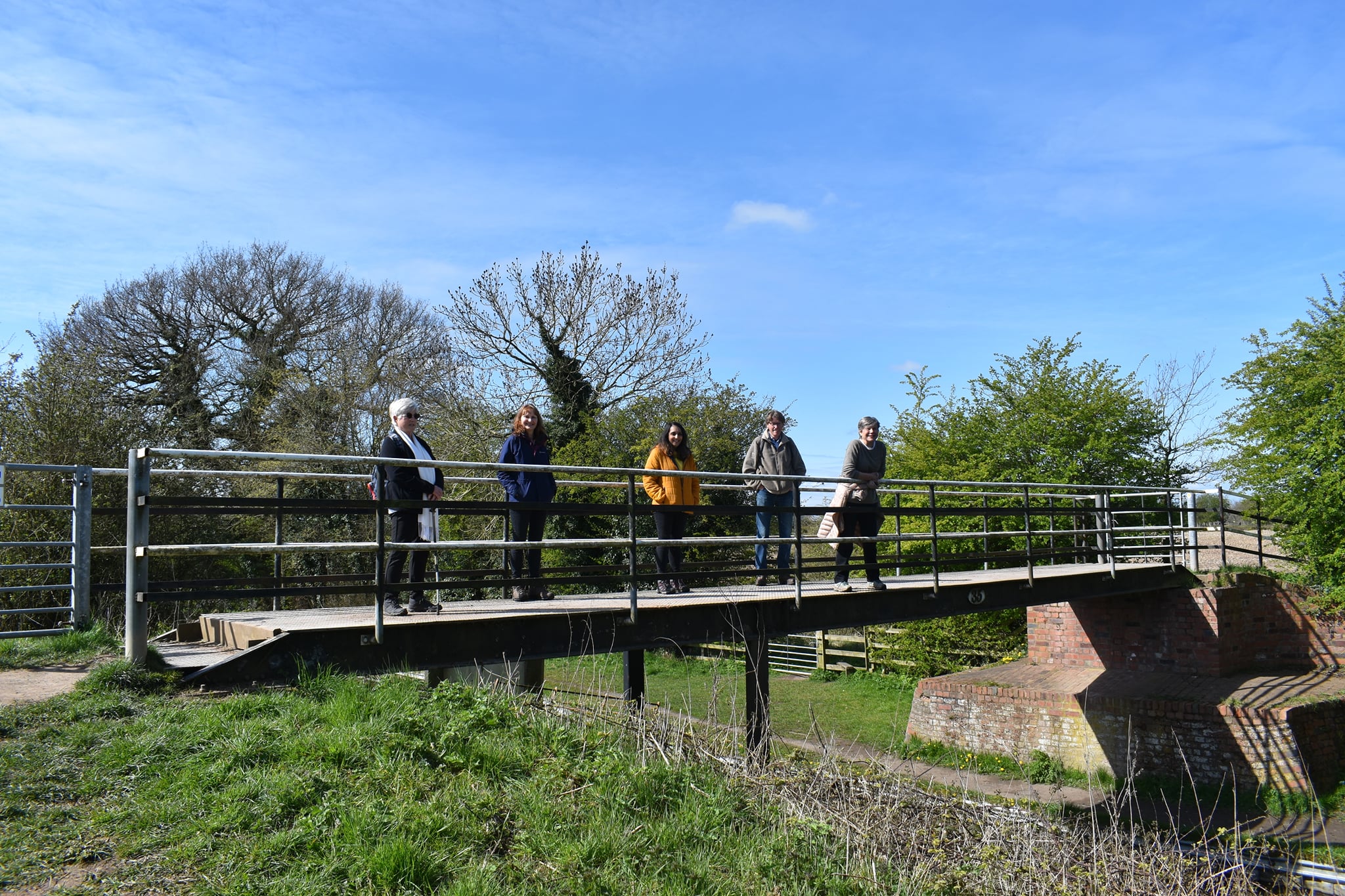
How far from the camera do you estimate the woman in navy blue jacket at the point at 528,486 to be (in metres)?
7.57

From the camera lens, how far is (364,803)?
14.2 feet

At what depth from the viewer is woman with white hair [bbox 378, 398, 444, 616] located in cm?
656

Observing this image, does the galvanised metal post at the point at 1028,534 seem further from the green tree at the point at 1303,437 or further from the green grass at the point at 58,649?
the green grass at the point at 58,649

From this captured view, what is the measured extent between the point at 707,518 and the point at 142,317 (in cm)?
2087

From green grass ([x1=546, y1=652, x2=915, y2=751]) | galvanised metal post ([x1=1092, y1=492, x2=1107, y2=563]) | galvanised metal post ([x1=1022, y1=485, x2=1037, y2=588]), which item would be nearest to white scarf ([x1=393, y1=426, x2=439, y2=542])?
green grass ([x1=546, y1=652, x2=915, y2=751])

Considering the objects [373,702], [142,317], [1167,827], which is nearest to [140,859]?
[373,702]

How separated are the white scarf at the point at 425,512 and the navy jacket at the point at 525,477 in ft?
2.42

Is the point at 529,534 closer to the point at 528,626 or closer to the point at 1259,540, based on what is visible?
the point at 528,626

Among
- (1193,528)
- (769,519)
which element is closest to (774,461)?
(769,519)

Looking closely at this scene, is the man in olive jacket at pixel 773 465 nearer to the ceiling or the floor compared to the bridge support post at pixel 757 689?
nearer to the ceiling

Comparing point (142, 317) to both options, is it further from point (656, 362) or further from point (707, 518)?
point (707, 518)

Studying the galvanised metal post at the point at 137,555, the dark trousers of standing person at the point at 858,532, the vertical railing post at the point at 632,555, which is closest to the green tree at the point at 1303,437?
the dark trousers of standing person at the point at 858,532

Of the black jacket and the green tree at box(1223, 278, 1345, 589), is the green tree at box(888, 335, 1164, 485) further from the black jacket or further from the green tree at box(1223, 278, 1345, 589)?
the black jacket

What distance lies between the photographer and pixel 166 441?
69.7ft
